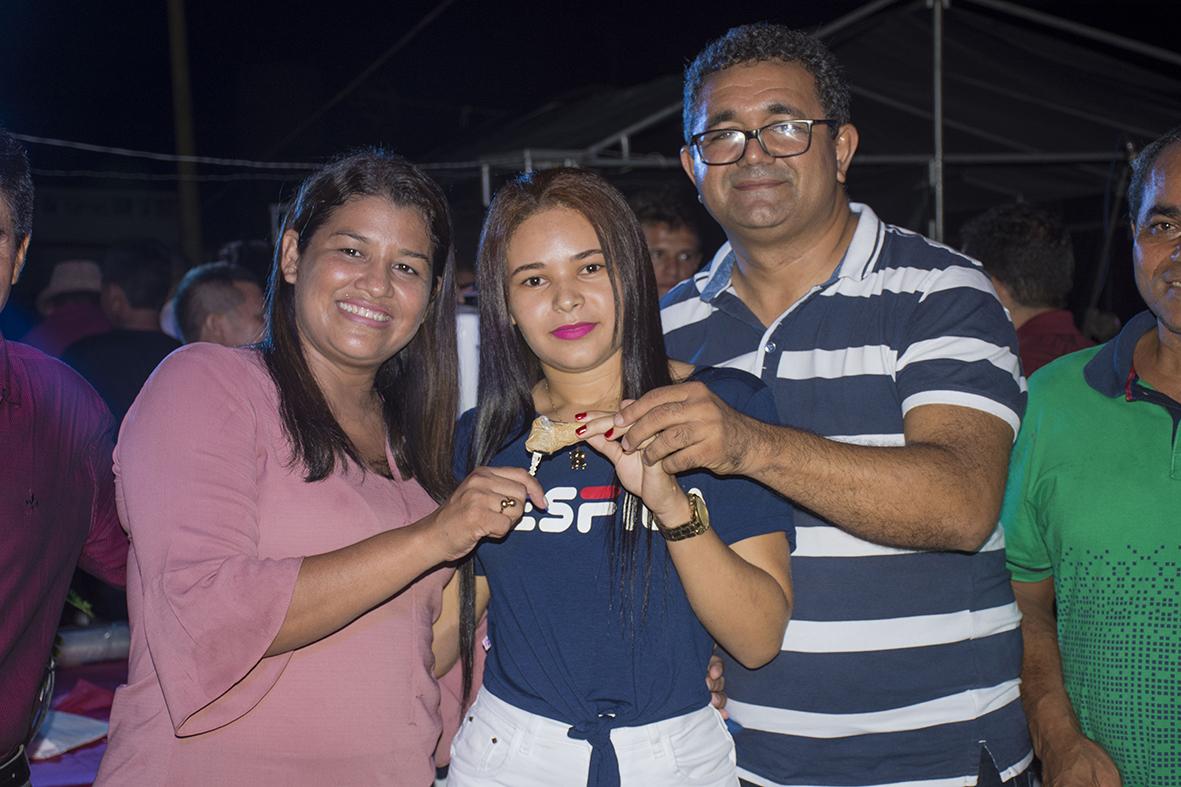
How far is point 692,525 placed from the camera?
1966 millimetres

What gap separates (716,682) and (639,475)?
0.67 meters

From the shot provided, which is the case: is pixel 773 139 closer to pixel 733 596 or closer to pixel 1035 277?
pixel 733 596

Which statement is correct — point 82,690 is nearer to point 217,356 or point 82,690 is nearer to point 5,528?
point 5,528

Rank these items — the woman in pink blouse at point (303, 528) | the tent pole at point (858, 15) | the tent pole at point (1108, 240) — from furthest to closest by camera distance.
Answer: the tent pole at point (1108, 240) → the tent pole at point (858, 15) → the woman in pink blouse at point (303, 528)

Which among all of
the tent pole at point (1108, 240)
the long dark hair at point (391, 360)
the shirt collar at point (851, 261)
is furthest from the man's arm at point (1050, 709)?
the tent pole at point (1108, 240)

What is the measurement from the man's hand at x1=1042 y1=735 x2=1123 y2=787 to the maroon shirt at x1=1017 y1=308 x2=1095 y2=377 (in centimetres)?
273

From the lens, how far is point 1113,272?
895 cm

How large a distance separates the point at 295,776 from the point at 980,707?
1.54 m

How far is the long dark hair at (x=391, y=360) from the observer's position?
2.34m

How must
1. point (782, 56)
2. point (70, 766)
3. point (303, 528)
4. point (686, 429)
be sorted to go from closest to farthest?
point (686, 429) → point (303, 528) → point (782, 56) → point (70, 766)

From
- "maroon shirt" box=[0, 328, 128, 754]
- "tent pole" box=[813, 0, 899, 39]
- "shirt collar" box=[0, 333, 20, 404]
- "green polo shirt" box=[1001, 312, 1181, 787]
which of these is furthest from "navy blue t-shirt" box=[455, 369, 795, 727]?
"tent pole" box=[813, 0, 899, 39]

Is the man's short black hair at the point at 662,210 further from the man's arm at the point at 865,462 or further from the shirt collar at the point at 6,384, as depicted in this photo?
the shirt collar at the point at 6,384

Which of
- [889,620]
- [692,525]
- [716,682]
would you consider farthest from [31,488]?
[889,620]

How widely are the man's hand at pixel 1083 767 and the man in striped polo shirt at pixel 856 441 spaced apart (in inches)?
3.6
